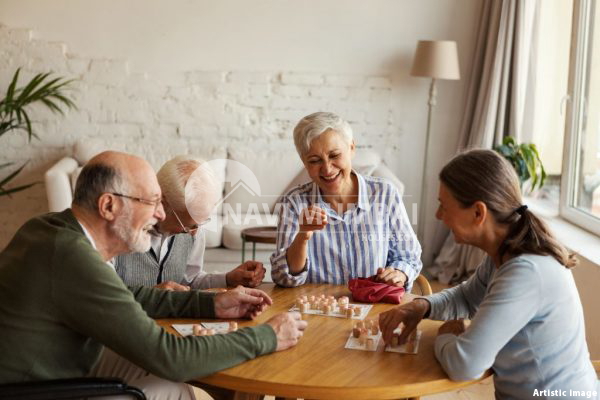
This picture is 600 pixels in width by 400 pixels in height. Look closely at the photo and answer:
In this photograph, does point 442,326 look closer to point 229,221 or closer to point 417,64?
point 229,221

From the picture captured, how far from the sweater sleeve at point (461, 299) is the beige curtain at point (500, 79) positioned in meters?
3.04

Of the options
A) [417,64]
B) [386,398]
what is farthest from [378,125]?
[386,398]

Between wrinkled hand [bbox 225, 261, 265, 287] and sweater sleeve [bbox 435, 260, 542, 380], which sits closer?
sweater sleeve [bbox 435, 260, 542, 380]

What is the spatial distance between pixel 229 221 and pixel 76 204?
3.35 meters

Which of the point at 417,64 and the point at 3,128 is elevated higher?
the point at 417,64

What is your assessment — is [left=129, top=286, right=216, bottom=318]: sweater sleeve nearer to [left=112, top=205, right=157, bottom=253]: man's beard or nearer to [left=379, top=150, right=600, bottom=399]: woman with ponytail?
[left=112, top=205, right=157, bottom=253]: man's beard

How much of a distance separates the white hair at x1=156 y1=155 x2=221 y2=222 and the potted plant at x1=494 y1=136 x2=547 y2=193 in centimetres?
289

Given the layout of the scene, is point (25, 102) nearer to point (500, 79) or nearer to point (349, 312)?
point (500, 79)

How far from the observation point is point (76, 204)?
206 centimetres

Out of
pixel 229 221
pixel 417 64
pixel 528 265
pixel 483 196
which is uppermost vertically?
pixel 417 64

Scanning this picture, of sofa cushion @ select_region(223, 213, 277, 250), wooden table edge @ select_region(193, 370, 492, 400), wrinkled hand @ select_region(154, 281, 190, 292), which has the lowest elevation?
sofa cushion @ select_region(223, 213, 277, 250)

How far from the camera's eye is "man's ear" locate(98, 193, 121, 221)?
2.04 metres

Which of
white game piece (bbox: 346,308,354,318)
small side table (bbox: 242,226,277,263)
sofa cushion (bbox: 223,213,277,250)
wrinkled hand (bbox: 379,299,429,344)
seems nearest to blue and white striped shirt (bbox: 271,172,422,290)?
white game piece (bbox: 346,308,354,318)

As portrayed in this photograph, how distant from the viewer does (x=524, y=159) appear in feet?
16.6
